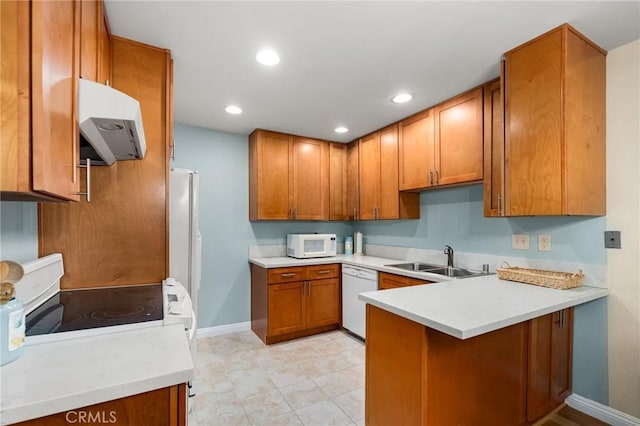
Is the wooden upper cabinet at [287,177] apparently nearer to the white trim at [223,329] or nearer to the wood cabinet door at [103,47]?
the white trim at [223,329]

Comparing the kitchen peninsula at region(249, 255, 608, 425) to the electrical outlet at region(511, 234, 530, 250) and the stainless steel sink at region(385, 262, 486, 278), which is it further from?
the stainless steel sink at region(385, 262, 486, 278)

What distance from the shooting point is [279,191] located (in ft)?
11.3

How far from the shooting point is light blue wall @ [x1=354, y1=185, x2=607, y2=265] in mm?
1973

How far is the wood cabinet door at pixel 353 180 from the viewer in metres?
3.75

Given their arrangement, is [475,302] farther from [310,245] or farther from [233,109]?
[233,109]

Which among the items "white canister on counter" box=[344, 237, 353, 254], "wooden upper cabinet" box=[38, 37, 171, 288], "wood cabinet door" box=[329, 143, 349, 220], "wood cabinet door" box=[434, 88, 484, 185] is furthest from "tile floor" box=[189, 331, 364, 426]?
"wood cabinet door" box=[434, 88, 484, 185]

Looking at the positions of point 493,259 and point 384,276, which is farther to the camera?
point 384,276

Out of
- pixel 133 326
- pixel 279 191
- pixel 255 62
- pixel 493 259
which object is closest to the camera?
pixel 133 326

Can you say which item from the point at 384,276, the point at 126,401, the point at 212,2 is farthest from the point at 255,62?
the point at 384,276

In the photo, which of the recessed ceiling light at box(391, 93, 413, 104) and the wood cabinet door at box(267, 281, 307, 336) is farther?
the wood cabinet door at box(267, 281, 307, 336)

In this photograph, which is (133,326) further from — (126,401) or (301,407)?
(301,407)

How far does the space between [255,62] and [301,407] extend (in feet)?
7.68

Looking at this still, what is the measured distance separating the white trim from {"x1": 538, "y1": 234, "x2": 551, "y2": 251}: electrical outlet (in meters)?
3.01

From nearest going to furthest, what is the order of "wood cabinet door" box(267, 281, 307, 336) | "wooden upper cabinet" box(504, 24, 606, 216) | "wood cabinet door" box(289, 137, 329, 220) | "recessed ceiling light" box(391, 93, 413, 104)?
"wooden upper cabinet" box(504, 24, 606, 216) < "recessed ceiling light" box(391, 93, 413, 104) < "wood cabinet door" box(267, 281, 307, 336) < "wood cabinet door" box(289, 137, 329, 220)
